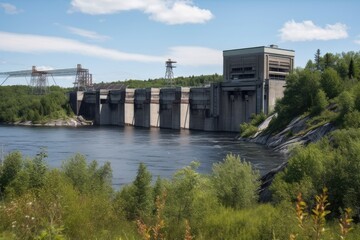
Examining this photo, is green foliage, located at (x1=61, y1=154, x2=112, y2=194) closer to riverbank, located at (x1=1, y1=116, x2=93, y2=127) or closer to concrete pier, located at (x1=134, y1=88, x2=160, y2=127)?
concrete pier, located at (x1=134, y1=88, x2=160, y2=127)

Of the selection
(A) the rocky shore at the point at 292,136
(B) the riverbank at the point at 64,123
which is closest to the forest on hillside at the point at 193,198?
(A) the rocky shore at the point at 292,136

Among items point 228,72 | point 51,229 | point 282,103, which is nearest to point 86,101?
point 228,72

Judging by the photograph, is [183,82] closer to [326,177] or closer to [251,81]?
[251,81]

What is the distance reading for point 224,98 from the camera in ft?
261

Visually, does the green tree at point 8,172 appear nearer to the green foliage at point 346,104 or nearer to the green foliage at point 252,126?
the green foliage at point 346,104

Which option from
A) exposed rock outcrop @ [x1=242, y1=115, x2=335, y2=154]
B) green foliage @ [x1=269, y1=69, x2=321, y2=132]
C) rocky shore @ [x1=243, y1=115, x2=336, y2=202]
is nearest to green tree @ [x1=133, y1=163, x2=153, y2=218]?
rocky shore @ [x1=243, y1=115, x2=336, y2=202]

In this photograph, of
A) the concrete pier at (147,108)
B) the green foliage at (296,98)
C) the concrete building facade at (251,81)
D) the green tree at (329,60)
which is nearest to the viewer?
the green foliage at (296,98)

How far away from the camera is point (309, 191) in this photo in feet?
54.3

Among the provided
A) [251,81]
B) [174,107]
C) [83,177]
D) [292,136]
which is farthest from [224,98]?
[83,177]

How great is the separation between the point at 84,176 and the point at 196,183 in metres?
8.27

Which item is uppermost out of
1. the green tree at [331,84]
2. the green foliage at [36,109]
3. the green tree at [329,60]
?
the green tree at [329,60]

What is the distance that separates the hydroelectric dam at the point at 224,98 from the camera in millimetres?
73312

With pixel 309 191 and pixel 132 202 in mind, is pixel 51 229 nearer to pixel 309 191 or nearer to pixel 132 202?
pixel 309 191

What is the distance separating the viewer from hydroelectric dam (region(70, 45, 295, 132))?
241 ft
